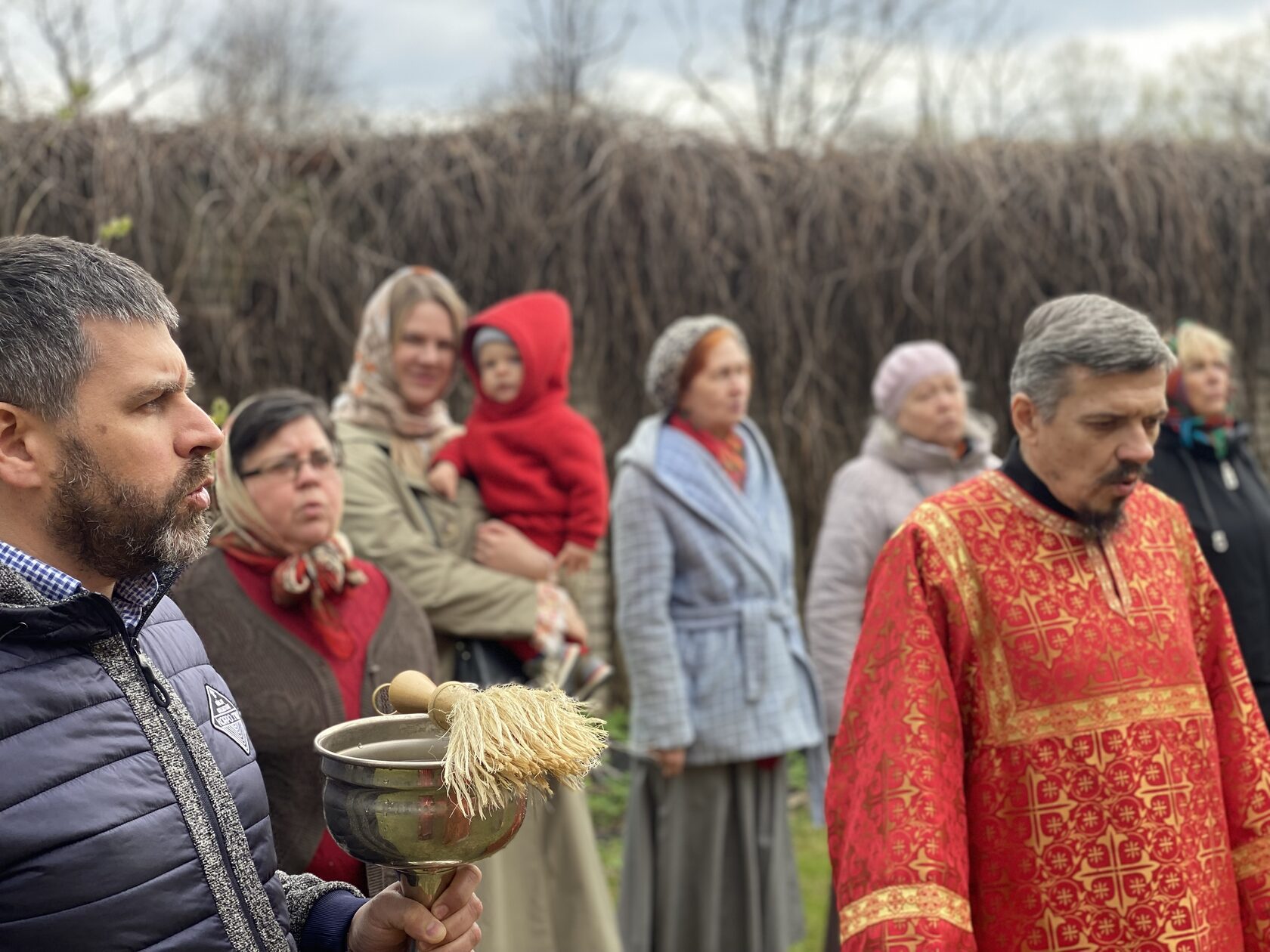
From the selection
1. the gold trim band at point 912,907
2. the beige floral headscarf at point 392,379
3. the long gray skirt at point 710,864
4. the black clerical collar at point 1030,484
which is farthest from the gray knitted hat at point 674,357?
the gold trim band at point 912,907

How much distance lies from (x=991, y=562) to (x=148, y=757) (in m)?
1.48

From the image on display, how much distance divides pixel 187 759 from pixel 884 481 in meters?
3.09

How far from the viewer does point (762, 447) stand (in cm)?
443

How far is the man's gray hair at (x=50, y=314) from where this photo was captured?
→ 1370mm

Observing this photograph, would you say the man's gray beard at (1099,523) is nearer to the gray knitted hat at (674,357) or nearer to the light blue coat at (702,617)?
the light blue coat at (702,617)

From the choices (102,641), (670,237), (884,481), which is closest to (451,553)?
(884,481)

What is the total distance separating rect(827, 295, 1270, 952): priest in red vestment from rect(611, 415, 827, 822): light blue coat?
1719 millimetres

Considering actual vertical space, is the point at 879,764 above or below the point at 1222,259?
below

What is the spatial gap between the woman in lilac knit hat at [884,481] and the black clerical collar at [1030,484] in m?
1.67

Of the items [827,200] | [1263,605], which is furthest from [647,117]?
[1263,605]

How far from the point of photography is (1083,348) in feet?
7.34

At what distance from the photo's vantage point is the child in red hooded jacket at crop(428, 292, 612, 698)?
148 inches

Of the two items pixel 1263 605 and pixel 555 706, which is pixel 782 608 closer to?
pixel 1263 605

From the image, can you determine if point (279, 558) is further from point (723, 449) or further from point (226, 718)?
point (723, 449)
